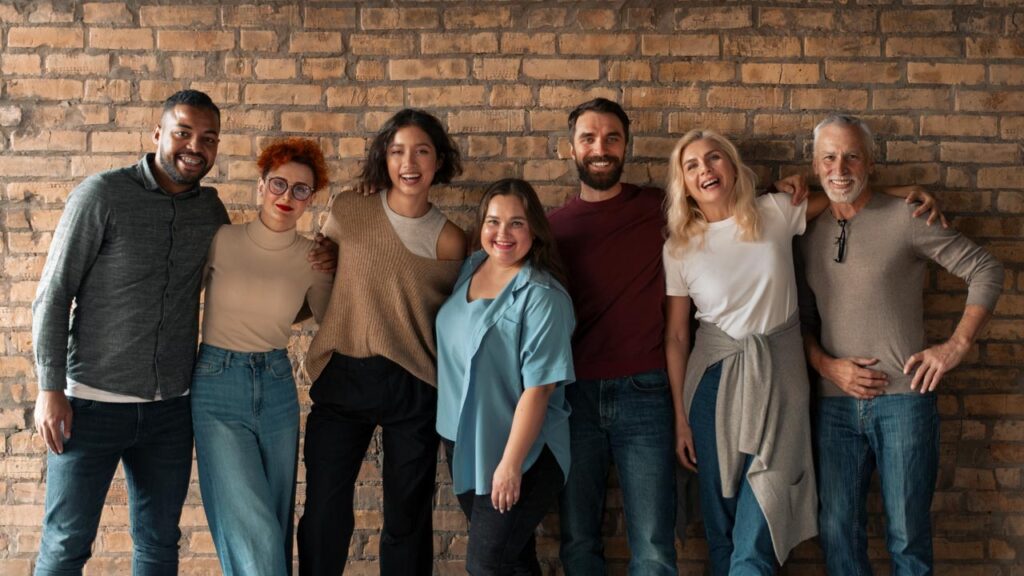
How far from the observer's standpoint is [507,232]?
2.30 m

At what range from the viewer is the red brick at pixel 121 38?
113 inches

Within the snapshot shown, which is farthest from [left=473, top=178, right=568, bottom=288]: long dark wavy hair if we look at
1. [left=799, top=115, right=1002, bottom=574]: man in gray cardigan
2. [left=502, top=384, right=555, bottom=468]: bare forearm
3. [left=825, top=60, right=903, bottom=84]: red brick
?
[left=825, top=60, right=903, bottom=84]: red brick

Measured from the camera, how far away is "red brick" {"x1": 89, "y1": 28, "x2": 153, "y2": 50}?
9.45ft

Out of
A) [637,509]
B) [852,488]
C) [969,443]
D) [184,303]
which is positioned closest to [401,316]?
[184,303]

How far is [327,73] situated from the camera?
290 cm

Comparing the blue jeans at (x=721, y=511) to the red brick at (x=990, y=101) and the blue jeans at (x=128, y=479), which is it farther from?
the blue jeans at (x=128, y=479)

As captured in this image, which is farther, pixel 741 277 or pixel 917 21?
pixel 917 21

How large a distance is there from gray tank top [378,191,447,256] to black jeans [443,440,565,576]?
735mm

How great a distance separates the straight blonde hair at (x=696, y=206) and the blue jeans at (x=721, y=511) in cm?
42

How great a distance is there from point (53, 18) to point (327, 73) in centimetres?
100

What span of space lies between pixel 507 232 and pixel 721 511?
1166 mm

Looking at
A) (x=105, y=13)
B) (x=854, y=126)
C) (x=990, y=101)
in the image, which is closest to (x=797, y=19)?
(x=854, y=126)

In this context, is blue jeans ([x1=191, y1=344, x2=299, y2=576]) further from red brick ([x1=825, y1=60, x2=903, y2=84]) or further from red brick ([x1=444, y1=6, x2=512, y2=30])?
red brick ([x1=825, y1=60, x2=903, y2=84])

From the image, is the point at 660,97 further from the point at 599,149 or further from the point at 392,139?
the point at 392,139
